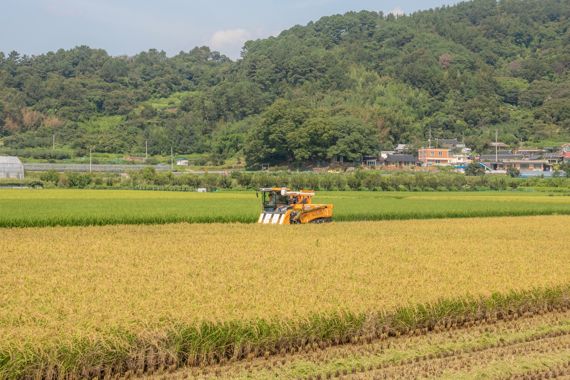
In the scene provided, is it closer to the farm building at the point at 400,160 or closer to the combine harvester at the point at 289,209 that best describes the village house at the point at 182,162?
the farm building at the point at 400,160

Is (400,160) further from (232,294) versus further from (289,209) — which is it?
(232,294)

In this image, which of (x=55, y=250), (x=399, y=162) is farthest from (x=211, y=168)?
(x=55, y=250)

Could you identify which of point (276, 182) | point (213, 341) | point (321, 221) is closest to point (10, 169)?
point (276, 182)

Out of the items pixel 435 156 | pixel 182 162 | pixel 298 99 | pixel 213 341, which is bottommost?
pixel 213 341

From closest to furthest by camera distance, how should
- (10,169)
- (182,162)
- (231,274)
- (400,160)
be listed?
(231,274) < (10,169) < (400,160) < (182,162)

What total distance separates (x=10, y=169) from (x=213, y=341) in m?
70.9

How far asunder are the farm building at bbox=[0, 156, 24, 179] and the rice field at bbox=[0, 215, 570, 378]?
5698cm

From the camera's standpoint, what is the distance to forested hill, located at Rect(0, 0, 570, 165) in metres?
106

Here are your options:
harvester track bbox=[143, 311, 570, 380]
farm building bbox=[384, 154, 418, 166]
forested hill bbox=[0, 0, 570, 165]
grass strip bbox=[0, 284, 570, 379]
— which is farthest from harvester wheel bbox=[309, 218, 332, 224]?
farm building bbox=[384, 154, 418, 166]

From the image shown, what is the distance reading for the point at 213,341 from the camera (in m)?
10.2

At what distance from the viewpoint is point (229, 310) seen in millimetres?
10977

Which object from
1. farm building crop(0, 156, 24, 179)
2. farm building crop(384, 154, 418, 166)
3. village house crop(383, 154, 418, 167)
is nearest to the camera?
farm building crop(0, 156, 24, 179)

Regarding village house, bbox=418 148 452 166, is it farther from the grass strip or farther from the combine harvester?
the grass strip

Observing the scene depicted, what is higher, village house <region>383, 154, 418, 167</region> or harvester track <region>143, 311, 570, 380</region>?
village house <region>383, 154, 418, 167</region>
